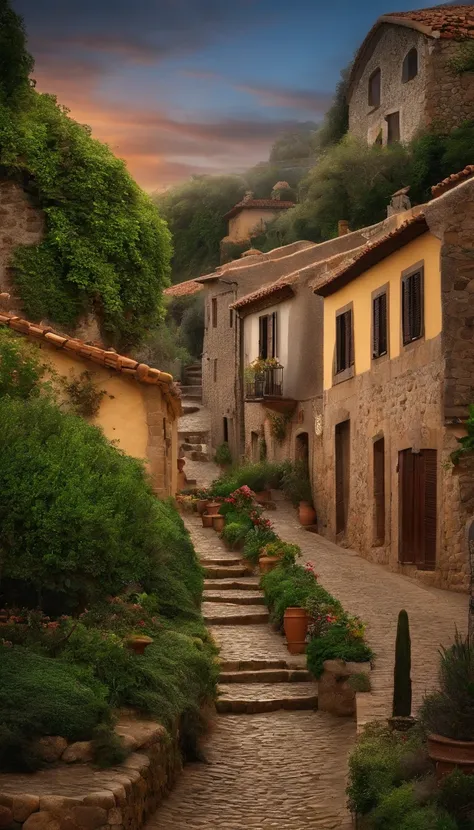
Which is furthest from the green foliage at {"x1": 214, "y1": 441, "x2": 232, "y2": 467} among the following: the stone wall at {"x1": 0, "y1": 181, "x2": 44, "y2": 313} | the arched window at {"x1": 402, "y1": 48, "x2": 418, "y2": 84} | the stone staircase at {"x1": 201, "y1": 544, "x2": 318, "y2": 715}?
the stone staircase at {"x1": 201, "y1": 544, "x2": 318, "y2": 715}

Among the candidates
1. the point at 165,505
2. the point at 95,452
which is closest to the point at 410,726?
the point at 95,452

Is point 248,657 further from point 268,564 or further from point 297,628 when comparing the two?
point 268,564

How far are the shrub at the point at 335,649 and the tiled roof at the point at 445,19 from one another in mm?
34562

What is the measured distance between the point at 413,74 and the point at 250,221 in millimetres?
18392

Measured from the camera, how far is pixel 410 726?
12.6 meters

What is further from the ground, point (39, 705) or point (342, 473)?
point (342, 473)

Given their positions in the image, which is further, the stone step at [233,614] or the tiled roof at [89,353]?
the stone step at [233,614]

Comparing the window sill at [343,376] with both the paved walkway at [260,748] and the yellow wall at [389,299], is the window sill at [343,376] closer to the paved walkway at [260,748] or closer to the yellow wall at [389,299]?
the yellow wall at [389,299]

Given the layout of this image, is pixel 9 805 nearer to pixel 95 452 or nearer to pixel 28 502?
pixel 28 502

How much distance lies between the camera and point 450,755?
10219 mm

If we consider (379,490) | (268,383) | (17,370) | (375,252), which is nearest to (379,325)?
(375,252)

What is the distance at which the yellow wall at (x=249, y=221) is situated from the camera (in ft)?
217

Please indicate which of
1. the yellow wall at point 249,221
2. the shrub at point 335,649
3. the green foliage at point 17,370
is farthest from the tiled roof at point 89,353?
the yellow wall at point 249,221

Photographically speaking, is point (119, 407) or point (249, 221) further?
point (249, 221)
